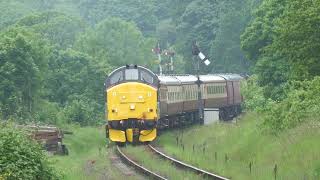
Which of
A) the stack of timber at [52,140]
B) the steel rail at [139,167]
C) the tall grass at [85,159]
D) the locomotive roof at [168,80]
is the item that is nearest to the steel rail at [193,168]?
the steel rail at [139,167]

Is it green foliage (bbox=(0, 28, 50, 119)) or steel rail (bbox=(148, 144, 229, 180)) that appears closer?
steel rail (bbox=(148, 144, 229, 180))

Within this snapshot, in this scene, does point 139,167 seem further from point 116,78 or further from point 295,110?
point 116,78

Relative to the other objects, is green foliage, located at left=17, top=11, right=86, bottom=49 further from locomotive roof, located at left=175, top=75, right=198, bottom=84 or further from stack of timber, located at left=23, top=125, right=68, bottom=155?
stack of timber, located at left=23, top=125, right=68, bottom=155

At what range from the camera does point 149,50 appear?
95.5 meters

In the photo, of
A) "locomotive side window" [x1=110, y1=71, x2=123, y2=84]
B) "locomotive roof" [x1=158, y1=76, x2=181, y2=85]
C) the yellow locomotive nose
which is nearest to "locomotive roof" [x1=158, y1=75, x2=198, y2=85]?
"locomotive roof" [x1=158, y1=76, x2=181, y2=85]

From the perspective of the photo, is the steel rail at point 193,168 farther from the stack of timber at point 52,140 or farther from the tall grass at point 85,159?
the stack of timber at point 52,140

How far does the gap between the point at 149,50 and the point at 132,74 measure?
6664cm

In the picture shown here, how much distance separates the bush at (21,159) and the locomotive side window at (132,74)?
12.7 meters

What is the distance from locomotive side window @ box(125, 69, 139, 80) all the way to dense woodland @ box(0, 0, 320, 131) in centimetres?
542

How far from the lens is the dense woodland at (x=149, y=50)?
26.5 metres

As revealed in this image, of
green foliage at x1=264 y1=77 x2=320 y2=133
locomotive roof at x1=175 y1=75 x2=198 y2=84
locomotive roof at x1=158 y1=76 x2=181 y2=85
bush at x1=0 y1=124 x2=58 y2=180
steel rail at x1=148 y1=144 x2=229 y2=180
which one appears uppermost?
locomotive roof at x1=175 y1=75 x2=198 y2=84

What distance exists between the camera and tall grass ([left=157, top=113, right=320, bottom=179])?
1720 centimetres

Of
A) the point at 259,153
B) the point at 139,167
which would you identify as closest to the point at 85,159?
the point at 139,167

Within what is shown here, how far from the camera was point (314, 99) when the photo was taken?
21859 mm
